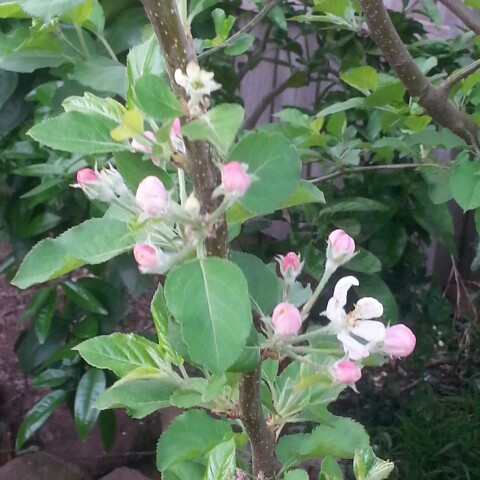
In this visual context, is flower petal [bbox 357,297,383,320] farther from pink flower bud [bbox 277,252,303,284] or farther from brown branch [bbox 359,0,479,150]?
brown branch [bbox 359,0,479,150]

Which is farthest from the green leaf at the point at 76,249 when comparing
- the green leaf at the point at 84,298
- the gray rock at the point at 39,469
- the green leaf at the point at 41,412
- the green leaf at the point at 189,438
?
the gray rock at the point at 39,469

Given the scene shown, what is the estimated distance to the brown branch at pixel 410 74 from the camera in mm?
913

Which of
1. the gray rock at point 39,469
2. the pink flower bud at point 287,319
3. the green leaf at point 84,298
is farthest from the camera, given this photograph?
the gray rock at point 39,469

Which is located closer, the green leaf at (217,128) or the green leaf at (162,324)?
the green leaf at (217,128)

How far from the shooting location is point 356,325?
549mm

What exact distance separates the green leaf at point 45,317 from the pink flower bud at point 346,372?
49.1 inches

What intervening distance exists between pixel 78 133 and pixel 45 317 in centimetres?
123

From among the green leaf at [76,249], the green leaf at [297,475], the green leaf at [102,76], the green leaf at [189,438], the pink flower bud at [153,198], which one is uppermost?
the pink flower bud at [153,198]

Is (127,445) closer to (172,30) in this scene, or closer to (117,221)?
(117,221)

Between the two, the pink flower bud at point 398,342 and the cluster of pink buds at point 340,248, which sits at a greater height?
the cluster of pink buds at point 340,248

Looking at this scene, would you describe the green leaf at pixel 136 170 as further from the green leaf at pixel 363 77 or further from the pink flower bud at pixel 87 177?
the green leaf at pixel 363 77

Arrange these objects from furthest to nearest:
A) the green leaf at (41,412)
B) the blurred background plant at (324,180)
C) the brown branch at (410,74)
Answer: the green leaf at (41,412), the blurred background plant at (324,180), the brown branch at (410,74)

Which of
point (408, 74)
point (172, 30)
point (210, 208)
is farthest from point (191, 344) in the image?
point (408, 74)

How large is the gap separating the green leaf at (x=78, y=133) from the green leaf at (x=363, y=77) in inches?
27.5
